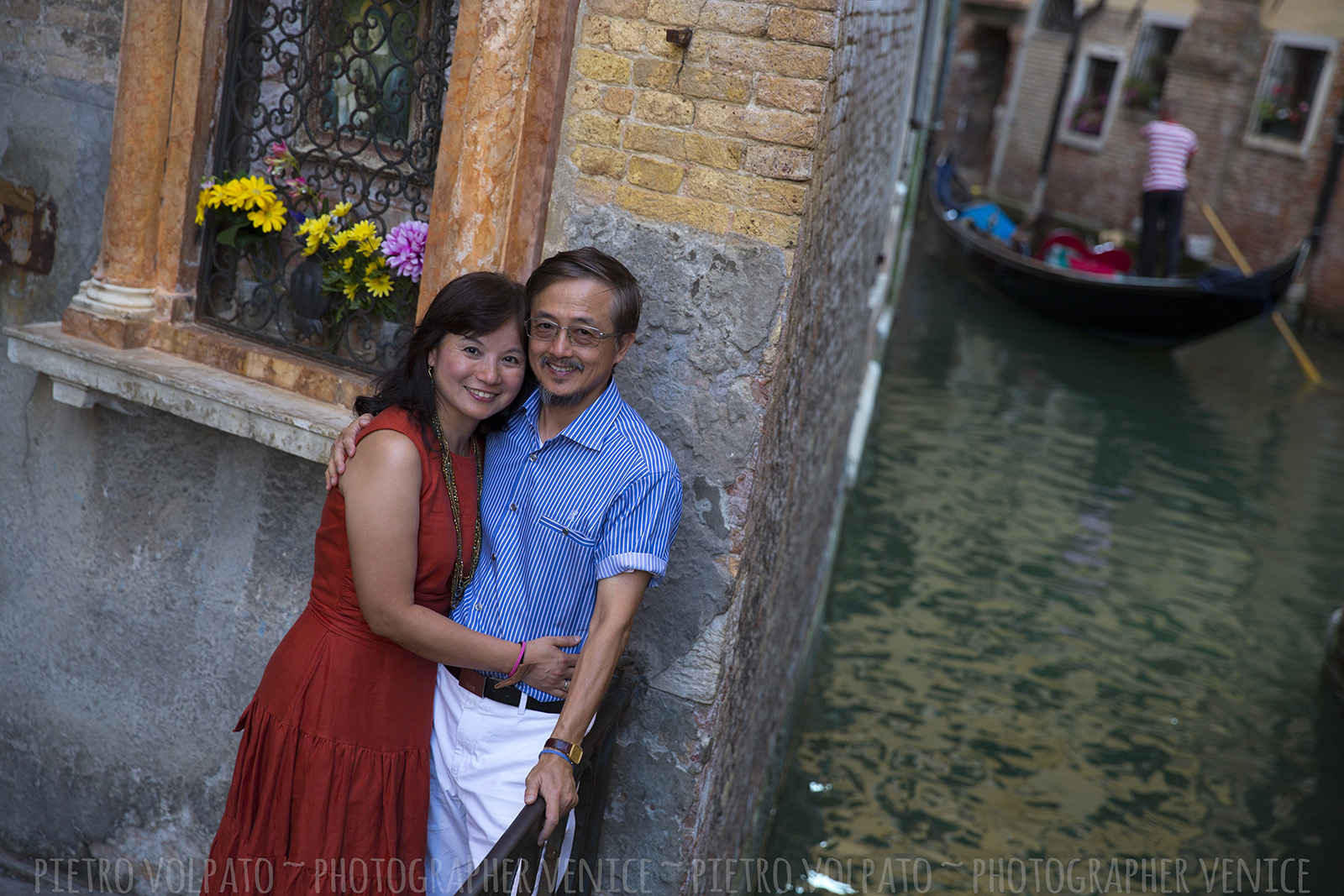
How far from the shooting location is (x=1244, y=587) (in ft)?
20.5

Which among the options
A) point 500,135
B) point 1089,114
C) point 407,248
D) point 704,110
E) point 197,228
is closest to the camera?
point 704,110

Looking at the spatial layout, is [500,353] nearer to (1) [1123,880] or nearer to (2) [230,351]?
(2) [230,351]

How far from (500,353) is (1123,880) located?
3023 mm

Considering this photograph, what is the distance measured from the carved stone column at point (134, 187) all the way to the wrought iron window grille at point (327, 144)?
13cm

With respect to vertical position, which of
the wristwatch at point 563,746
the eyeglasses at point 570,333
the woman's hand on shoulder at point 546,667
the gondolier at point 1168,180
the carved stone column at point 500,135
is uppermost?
the gondolier at point 1168,180

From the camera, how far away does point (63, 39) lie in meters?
2.87

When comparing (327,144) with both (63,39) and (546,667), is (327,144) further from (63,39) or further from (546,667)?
(546,667)

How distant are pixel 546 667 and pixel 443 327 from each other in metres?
0.63

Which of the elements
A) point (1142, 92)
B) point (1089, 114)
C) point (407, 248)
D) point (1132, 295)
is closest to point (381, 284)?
point (407, 248)

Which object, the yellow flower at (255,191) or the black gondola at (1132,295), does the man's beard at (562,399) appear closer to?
the yellow flower at (255,191)

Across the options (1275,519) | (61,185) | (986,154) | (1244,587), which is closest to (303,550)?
(61,185)

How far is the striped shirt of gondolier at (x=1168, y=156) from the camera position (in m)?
12.6

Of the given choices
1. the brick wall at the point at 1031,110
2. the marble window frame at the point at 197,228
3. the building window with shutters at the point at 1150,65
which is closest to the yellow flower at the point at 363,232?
the marble window frame at the point at 197,228

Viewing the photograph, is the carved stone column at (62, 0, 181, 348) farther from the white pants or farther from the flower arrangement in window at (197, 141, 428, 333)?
the white pants
